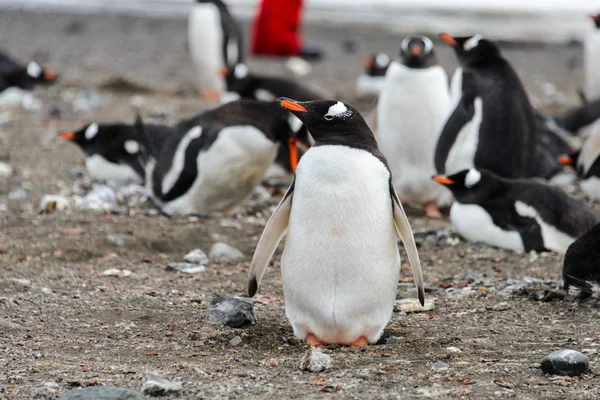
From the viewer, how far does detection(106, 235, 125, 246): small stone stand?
5.41 m

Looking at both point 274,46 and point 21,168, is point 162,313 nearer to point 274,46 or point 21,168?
point 21,168

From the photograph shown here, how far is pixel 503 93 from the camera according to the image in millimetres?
6828

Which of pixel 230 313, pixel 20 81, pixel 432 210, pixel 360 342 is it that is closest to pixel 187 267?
pixel 230 313

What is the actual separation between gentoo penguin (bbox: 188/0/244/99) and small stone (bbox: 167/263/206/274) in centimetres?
832

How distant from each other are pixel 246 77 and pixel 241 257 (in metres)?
4.36

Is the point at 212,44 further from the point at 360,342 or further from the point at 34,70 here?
the point at 360,342

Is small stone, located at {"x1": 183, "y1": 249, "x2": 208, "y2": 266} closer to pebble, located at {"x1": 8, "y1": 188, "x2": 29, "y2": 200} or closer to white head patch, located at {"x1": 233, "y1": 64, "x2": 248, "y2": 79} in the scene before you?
pebble, located at {"x1": 8, "y1": 188, "x2": 29, "y2": 200}

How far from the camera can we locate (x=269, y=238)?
12.7 feet

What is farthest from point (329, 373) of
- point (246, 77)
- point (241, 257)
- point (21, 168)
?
point (246, 77)

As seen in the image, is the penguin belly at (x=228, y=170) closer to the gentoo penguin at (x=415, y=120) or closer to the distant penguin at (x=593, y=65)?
the gentoo penguin at (x=415, y=120)

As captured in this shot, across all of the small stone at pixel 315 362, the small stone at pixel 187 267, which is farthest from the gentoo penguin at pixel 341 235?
the small stone at pixel 187 267

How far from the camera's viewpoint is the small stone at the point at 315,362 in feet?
10.6

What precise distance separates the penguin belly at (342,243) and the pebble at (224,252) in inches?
65.8

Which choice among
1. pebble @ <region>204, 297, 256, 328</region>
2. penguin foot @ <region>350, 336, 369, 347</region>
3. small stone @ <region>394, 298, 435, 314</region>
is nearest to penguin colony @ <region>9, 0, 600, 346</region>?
penguin foot @ <region>350, 336, 369, 347</region>
